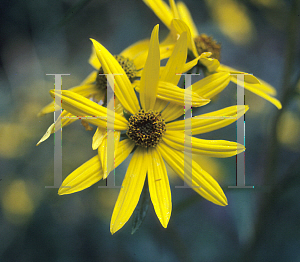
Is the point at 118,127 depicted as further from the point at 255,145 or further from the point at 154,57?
the point at 255,145

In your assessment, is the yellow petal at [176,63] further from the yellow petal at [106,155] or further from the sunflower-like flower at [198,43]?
the yellow petal at [106,155]

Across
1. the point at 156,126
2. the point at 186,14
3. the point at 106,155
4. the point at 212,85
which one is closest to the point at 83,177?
the point at 106,155

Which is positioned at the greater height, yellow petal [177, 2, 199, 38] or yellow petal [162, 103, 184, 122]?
yellow petal [177, 2, 199, 38]

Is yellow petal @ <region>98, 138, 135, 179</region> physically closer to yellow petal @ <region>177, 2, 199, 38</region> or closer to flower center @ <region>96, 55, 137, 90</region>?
flower center @ <region>96, 55, 137, 90</region>

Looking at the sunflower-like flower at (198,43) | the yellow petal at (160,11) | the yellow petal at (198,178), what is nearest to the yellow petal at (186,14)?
the sunflower-like flower at (198,43)

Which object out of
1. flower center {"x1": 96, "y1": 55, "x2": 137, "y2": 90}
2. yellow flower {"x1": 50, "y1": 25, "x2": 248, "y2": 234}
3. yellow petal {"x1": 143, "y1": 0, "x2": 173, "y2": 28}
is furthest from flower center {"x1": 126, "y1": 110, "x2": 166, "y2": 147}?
yellow petal {"x1": 143, "y1": 0, "x2": 173, "y2": 28}

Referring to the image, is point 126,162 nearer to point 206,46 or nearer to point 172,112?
point 172,112
